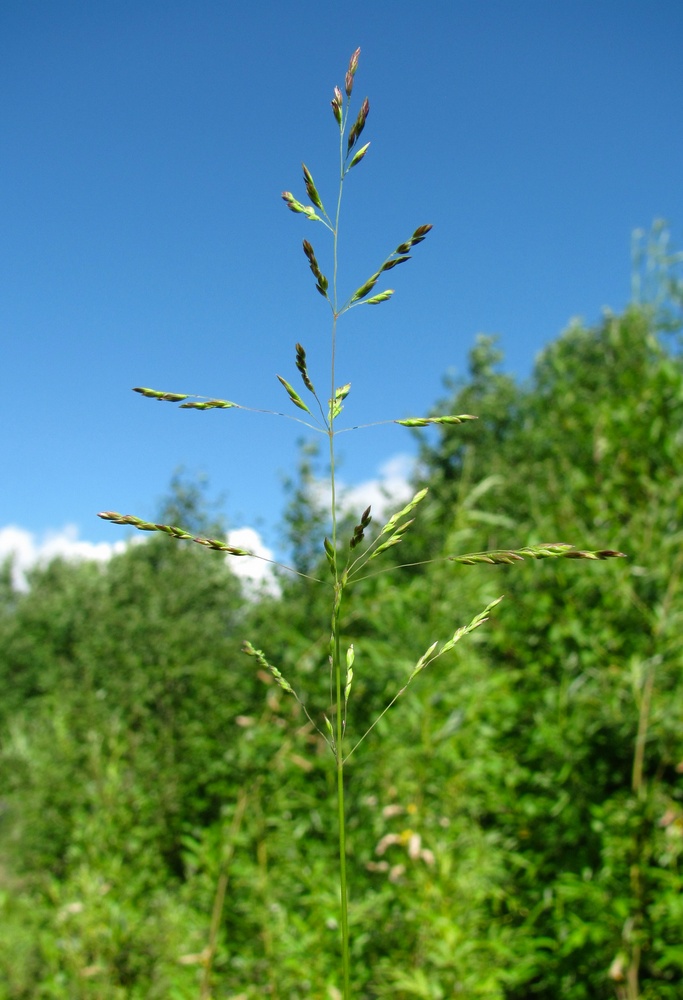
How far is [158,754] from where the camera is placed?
6.45 m

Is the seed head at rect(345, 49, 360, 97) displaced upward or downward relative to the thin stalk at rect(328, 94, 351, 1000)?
upward

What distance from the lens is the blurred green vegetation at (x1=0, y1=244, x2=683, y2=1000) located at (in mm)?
Result: 2670

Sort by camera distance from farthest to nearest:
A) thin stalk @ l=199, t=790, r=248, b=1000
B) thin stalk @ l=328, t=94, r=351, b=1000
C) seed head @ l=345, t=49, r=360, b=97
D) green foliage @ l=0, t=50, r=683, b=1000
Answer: thin stalk @ l=199, t=790, r=248, b=1000, green foliage @ l=0, t=50, r=683, b=1000, seed head @ l=345, t=49, r=360, b=97, thin stalk @ l=328, t=94, r=351, b=1000

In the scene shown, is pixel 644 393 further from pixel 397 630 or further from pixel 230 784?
pixel 230 784

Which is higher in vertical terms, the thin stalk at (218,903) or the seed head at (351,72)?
the seed head at (351,72)

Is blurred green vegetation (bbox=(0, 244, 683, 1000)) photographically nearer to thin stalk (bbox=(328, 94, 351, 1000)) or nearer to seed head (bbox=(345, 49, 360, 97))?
thin stalk (bbox=(328, 94, 351, 1000))

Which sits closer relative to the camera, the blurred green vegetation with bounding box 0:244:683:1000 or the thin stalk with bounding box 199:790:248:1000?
the blurred green vegetation with bounding box 0:244:683:1000

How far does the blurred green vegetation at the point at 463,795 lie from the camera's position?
2.67 m

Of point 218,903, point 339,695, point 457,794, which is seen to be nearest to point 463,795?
point 457,794

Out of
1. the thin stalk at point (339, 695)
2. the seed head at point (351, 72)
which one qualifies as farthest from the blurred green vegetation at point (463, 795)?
the seed head at point (351, 72)

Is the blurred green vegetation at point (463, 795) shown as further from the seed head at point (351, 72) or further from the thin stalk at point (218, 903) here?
the seed head at point (351, 72)

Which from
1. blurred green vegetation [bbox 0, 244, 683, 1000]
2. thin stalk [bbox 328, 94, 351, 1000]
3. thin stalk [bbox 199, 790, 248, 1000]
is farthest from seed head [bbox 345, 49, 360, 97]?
thin stalk [bbox 199, 790, 248, 1000]

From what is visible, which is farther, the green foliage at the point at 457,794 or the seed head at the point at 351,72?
the green foliage at the point at 457,794

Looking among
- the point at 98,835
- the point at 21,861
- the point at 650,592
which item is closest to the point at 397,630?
the point at 650,592
